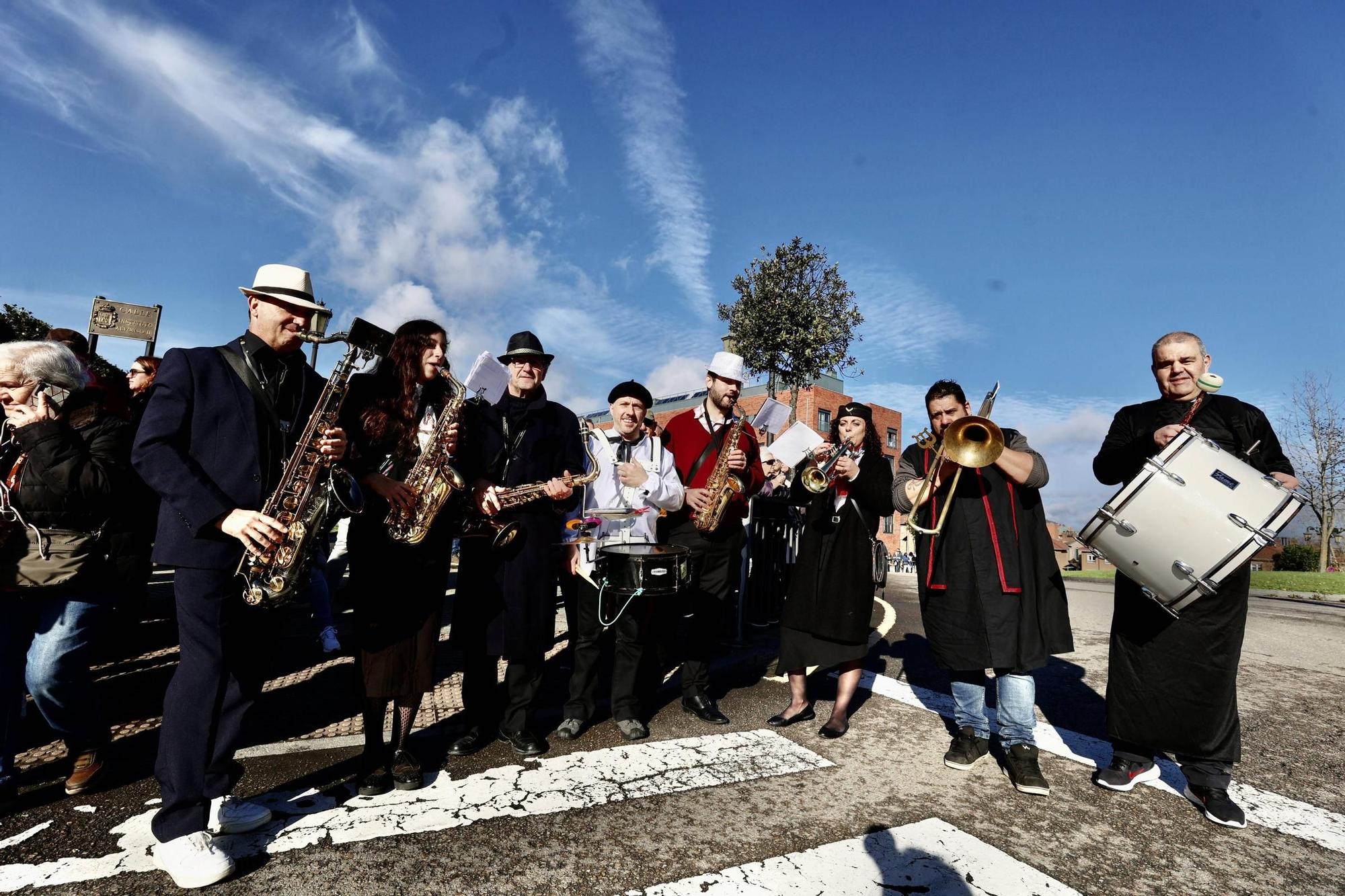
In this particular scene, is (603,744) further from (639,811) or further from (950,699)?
(950,699)

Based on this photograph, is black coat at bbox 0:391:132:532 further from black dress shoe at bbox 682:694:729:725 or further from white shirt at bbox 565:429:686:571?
black dress shoe at bbox 682:694:729:725

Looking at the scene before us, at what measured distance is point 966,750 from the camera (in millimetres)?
4039

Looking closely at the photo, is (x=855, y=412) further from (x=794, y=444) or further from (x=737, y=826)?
(x=737, y=826)

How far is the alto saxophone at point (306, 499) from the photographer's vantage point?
9.25 feet

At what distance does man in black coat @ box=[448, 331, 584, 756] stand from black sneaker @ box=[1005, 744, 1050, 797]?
2.63m

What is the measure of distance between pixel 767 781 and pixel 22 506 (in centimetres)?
397

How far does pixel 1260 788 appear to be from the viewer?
376 cm

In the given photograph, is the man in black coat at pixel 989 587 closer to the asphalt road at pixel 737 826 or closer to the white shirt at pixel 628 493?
the asphalt road at pixel 737 826

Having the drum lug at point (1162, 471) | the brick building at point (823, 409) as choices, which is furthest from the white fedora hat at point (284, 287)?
the brick building at point (823, 409)

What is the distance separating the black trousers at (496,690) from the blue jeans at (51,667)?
1780 millimetres

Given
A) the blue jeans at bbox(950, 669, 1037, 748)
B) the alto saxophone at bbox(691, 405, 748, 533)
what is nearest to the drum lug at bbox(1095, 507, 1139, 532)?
A: the blue jeans at bbox(950, 669, 1037, 748)

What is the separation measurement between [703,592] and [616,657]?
2.64 ft

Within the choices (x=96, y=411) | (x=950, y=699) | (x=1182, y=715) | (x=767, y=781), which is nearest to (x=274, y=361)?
(x=96, y=411)

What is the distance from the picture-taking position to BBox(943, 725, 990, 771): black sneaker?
3.98 m
